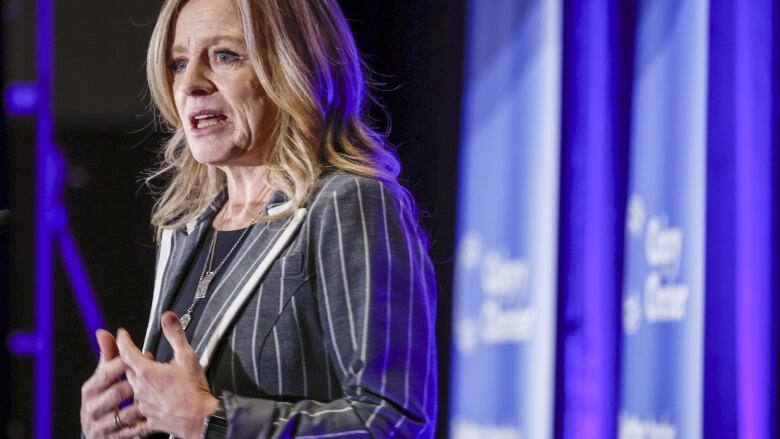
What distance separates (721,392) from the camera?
2311mm

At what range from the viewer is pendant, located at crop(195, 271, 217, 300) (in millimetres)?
1525

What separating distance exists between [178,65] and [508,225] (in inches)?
63.1

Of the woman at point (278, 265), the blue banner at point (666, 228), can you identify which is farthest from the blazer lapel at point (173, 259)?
the blue banner at point (666, 228)

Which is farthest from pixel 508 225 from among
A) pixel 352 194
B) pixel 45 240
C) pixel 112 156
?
pixel 352 194

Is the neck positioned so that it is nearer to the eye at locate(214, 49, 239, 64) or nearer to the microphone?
the eye at locate(214, 49, 239, 64)

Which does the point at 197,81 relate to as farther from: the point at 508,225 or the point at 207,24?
the point at 508,225

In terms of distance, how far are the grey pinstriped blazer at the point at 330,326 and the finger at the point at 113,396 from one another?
0.33 ft

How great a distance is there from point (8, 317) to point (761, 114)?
2.23 meters

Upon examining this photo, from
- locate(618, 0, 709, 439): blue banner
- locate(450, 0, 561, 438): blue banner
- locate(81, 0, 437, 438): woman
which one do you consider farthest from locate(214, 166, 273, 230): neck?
locate(450, 0, 561, 438): blue banner

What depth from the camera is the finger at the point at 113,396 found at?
1400 millimetres

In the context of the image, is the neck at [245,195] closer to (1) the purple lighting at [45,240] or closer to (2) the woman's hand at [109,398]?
(2) the woman's hand at [109,398]

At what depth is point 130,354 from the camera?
1.35 meters

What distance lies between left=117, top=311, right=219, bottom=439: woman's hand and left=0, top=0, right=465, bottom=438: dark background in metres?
2.00

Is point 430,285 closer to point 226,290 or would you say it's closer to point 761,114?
point 226,290
